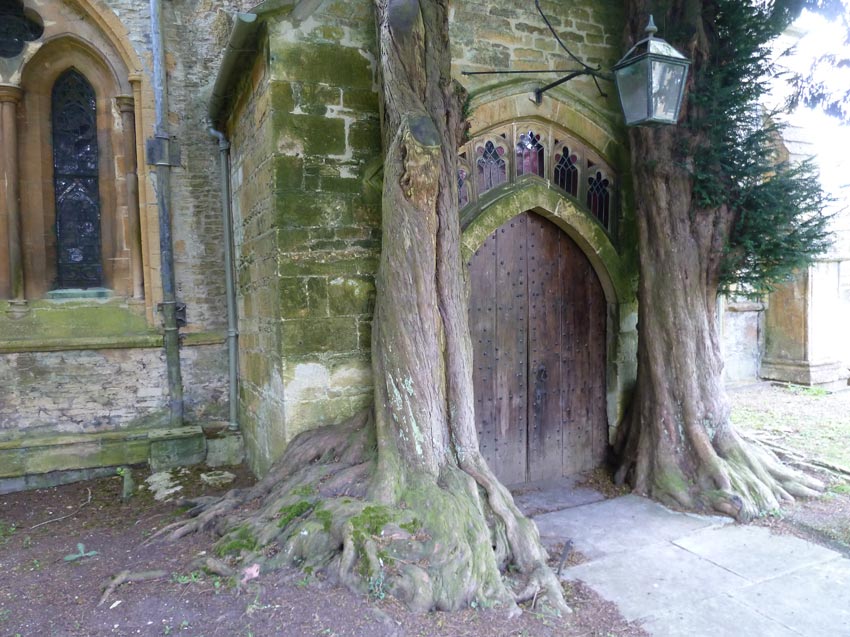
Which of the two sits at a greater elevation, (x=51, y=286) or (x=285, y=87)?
(x=285, y=87)

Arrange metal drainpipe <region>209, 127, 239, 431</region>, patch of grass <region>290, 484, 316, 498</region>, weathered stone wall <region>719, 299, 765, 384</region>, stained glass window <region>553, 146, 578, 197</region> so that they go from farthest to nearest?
1. weathered stone wall <region>719, 299, 765, 384</region>
2. metal drainpipe <region>209, 127, 239, 431</region>
3. stained glass window <region>553, 146, 578, 197</region>
4. patch of grass <region>290, 484, 316, 498</region>

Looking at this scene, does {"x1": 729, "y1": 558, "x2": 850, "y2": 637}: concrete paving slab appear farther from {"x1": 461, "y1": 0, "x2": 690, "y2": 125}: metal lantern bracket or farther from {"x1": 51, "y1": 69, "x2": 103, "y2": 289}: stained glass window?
{"x1": 51, "y1": 69, "x2": 103, "y2": 289}: stained glass window

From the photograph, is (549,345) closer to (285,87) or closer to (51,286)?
(285,87)

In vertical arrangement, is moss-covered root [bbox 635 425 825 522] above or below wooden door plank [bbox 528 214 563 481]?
below

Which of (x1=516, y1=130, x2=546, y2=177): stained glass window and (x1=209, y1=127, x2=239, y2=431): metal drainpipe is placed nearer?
(x1=516, y1=130, x2=546, y2=177): stained glass window

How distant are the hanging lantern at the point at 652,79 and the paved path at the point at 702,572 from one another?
2931 millimetres

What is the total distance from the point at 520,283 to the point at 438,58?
2.06m

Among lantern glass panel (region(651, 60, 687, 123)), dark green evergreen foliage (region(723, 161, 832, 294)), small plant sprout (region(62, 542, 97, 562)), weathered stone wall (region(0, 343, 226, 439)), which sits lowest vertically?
small plant sprout (region(62, 542, 97, 562))

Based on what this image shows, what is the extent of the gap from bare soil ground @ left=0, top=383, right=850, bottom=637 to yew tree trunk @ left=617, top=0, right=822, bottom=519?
71 cm

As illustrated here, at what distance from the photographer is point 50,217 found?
5.85 meters

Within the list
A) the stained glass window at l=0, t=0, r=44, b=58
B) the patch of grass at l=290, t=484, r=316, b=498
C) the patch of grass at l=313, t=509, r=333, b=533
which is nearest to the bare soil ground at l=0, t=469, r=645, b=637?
the patch of grass at l=313, t=509, r=333, b=533

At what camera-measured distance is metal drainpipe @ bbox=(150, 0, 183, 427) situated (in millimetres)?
5879

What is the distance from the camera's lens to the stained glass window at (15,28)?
5668mm

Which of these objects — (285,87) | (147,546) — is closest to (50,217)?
(285,87)
